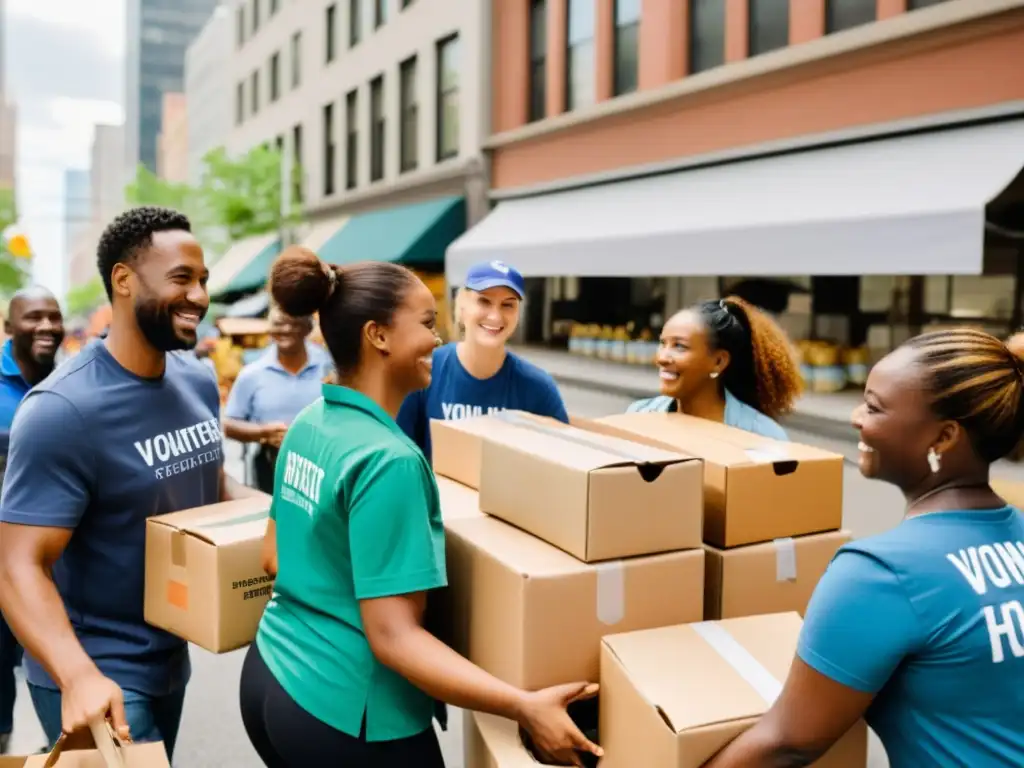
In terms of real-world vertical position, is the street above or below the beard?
below

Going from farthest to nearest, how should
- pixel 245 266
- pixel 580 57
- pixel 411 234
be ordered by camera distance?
pixel 245 266 < pixel 411 234 < pixel 580 57

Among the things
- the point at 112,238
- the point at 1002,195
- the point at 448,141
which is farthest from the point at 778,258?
the point at 448,141

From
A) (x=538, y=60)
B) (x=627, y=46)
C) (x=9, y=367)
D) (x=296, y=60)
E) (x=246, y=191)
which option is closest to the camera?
(x=9, y=367)

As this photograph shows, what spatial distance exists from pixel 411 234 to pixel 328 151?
8202 millimetres

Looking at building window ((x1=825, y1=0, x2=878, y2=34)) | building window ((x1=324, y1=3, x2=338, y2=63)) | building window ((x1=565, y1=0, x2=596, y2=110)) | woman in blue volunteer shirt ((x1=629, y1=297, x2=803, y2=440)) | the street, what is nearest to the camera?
woman in blue volunteer shirt ((x1=629, y1=297, x2=803, y2=440))

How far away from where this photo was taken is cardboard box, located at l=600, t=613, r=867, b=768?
65.8 inches

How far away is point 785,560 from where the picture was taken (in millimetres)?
2221

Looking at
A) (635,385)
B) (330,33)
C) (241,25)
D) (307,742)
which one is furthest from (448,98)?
(241,25)

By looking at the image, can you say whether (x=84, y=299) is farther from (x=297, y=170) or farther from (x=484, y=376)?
(x=484, y=376)

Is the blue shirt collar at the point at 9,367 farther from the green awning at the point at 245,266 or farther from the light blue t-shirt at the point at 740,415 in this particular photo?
the green awning at the point at 245,266

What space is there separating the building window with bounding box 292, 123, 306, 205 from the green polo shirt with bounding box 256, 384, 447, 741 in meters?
24.1

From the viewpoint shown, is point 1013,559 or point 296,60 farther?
point 296,60

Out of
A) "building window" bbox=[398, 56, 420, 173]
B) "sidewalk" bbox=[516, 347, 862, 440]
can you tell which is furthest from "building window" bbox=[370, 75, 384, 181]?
"sidewalk" bbox=[516, 347, 862, 440]

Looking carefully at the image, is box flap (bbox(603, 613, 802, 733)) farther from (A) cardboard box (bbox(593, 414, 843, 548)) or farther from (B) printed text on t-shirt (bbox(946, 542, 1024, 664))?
(B) printed text on t-shirt (bbox(946, 542, 1024, 664))
